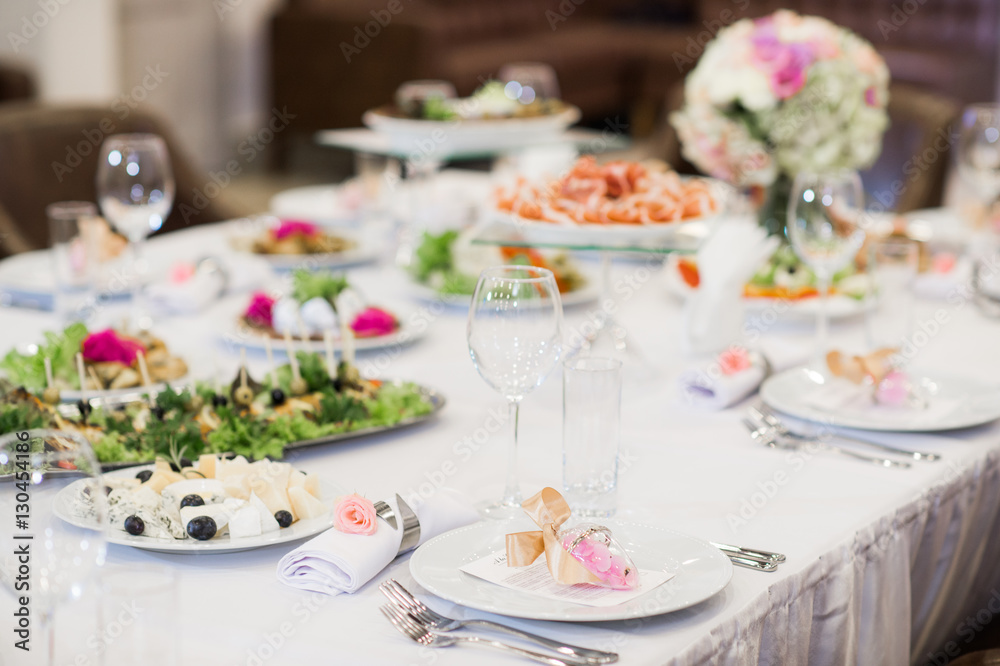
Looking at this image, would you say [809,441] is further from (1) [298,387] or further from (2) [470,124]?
(2) [470,124]

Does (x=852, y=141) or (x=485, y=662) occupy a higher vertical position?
(x=852, y=141)

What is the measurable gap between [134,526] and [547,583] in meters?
0.37

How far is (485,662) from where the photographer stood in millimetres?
833

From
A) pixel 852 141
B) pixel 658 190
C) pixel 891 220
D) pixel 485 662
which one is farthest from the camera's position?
pixel 891 220

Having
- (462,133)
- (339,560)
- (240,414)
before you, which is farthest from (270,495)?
(462,133)

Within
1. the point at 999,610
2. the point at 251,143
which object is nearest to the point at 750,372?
the point at 999,610

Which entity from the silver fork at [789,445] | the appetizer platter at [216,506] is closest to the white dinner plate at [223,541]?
the appetizer platter at [216,506]

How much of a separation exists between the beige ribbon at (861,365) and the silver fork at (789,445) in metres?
0.14

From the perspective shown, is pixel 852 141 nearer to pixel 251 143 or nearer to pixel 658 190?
pixel 658 190

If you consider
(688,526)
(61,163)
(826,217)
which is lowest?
(688,526)

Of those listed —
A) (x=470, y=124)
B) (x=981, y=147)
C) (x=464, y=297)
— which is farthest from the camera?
(x=470, y=124)

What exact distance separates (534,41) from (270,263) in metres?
5.90

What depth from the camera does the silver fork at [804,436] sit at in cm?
126

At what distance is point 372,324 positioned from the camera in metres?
1.67
